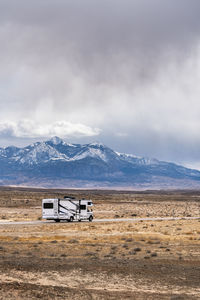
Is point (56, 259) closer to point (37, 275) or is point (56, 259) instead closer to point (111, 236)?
point (37, 275)

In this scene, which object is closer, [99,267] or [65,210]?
[99,267]

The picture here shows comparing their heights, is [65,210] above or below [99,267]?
above

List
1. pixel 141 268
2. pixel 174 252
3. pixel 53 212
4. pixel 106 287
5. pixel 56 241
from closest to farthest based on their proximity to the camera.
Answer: pixel 106 287 < pixel 141 268 < pixel 174 252 < pixel 56 241 < pixel 53 212

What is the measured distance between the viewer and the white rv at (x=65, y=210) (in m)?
49.7

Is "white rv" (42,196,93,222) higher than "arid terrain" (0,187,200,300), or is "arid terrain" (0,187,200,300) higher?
"white rv" (42,196,93,222)

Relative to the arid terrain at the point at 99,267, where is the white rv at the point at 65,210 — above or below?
above

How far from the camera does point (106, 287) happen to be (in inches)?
684

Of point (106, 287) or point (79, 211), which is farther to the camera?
point (79, 211)

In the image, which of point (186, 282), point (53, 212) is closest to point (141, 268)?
point (186, 282)

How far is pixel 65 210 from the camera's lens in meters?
50.6

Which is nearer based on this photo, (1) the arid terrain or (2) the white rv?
(1) the arid terrain

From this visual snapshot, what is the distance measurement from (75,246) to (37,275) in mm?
9479

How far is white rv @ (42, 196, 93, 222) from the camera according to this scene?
1955 inches

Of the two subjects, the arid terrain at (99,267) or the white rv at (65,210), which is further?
the white rv at (65,210)
